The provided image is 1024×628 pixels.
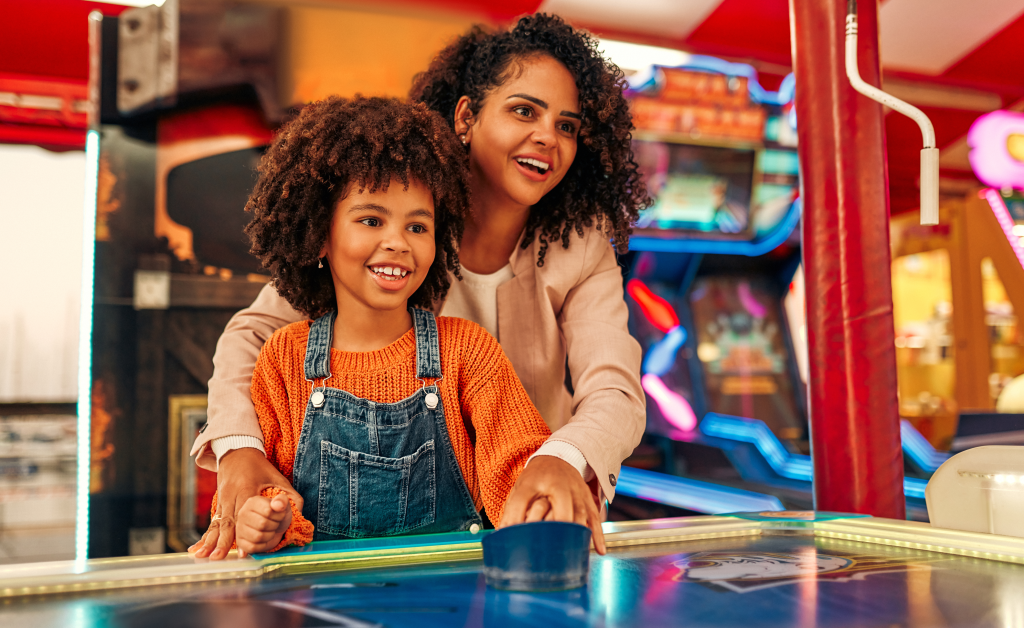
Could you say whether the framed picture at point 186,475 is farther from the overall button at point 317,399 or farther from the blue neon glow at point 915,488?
the blue neon glow at point 915,488

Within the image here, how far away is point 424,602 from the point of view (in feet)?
1.76

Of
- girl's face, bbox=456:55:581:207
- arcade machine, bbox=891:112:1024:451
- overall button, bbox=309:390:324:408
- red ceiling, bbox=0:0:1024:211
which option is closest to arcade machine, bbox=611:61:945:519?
red ceiling, bbox=0:0:1024:211

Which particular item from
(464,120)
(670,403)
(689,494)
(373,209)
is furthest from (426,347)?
(670,403)

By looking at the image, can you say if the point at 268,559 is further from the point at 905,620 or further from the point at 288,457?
the point at 905,620

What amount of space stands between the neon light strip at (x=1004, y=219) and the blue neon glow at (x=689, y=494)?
Result: 6.19 feet

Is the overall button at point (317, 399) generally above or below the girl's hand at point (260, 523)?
above

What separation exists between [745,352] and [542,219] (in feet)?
7.87

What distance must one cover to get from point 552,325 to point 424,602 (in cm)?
66

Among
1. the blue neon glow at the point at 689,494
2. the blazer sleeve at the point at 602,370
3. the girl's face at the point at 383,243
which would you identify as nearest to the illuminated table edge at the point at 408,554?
the blazer sleeve at the point at 602,370

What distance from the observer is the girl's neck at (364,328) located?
38.3 inches

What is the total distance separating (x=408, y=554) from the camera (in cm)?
69

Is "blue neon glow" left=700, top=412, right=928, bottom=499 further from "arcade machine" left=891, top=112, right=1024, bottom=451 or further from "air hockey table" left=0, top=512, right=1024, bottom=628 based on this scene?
"air hockey table" left=0, top=512, right=1024, bottom=628

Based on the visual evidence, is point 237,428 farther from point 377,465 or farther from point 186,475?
point 186,475

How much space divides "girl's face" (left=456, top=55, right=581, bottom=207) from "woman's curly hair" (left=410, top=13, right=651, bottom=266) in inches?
1.1
